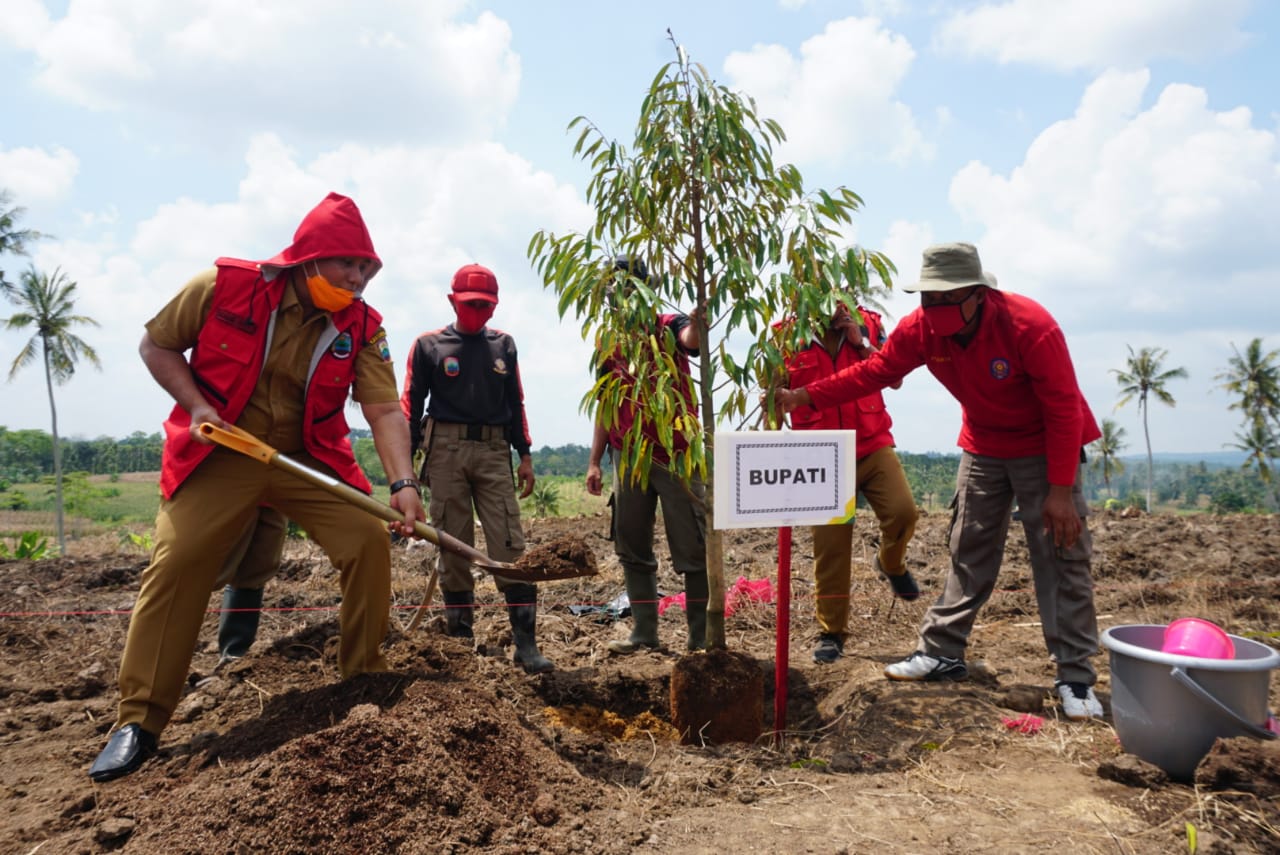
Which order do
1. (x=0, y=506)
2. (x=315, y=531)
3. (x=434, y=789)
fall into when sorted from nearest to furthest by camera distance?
(x=434, y=789)
(x=315, y=531)
(x=0, y=506)

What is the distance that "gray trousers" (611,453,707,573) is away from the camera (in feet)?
15.1

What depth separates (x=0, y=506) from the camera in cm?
4869

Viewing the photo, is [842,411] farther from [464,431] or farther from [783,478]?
[464,431]

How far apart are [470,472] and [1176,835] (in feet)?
11.9

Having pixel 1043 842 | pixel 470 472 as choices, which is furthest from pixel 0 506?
pixel 1043 842

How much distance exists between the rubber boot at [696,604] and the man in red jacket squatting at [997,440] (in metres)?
1.04

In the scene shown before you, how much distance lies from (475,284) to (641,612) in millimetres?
2141

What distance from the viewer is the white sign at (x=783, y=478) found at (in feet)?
10.6

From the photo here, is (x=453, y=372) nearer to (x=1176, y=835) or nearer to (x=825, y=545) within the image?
(x=825, y=545)

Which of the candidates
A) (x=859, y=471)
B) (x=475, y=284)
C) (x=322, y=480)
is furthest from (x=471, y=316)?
(x=859, y=471)

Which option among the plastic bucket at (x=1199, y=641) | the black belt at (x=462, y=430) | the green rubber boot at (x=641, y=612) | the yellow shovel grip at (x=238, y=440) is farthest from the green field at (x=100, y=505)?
the plastic bucket at (x=1199, y=641)

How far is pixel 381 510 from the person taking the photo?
344 cm

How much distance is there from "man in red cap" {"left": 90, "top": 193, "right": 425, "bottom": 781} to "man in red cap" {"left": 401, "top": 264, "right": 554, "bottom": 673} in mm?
1101

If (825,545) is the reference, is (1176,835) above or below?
below
